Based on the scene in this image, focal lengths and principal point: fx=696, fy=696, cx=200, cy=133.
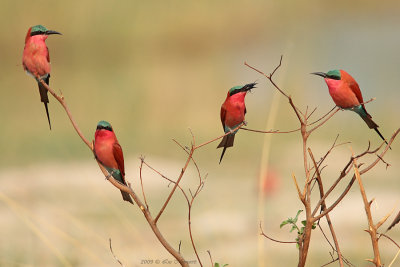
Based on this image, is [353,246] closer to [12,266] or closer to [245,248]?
[245,248]

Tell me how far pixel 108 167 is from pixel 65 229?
195 cm

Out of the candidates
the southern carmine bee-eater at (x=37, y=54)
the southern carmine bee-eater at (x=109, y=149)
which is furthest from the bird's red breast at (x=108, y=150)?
the southern carmine bee-eater at (x=37, y=54)

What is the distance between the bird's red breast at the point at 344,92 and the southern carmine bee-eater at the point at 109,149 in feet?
1.62

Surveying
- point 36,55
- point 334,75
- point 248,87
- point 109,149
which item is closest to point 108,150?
point 109,149

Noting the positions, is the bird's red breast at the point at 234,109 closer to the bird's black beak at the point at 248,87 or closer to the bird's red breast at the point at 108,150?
the bird's black beak at the point at 248,87

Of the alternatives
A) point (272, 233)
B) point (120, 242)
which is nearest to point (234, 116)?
point (120, 242)

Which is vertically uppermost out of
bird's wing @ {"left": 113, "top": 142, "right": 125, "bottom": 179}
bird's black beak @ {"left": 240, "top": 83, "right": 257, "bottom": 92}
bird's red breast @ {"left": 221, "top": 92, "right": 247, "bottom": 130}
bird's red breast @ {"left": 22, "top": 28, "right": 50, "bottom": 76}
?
bird's red breast @ {"left": 22, "top": 28, "right": 50, "bottom": 76}

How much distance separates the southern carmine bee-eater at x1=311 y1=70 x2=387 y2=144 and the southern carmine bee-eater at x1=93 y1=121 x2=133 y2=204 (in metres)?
0.49

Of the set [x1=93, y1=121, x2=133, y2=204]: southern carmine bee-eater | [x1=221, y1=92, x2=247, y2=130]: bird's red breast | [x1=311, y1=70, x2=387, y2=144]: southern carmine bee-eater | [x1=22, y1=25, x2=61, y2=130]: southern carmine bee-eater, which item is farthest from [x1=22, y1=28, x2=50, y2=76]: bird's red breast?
[x1=311, y1=70, x2=387, y2=144]: southern carmine bee-eater

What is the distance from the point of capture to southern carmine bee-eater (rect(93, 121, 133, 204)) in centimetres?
157

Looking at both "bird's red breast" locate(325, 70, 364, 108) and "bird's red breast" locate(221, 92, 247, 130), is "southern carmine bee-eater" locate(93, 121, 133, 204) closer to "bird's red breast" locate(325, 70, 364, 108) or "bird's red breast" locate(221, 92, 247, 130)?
"bird's red breast" locate(221, 92, 247, 130)

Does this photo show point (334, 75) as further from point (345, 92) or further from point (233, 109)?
point (233, 109)

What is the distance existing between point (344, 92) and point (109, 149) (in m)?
0.55

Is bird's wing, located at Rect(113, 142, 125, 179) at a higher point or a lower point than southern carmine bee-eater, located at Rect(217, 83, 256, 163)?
lower
